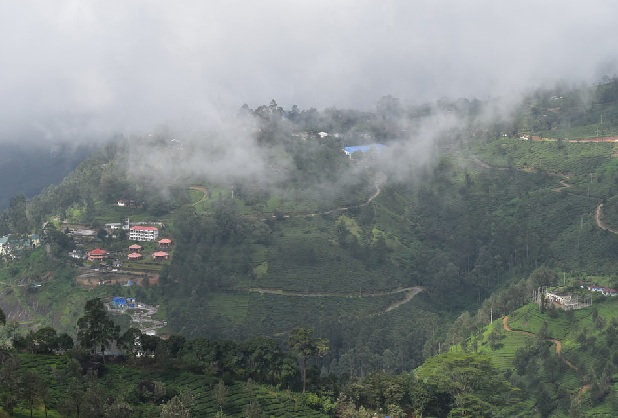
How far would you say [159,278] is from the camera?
57.5 meters

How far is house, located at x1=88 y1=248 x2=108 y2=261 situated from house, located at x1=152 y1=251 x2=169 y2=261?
10.9 ft

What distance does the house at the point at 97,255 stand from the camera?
198 ft

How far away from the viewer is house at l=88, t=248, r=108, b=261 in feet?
198

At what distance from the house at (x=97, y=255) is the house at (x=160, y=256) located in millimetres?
3325

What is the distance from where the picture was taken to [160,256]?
6050cm

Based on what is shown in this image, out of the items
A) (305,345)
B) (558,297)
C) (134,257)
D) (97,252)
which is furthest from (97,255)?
(558,297)

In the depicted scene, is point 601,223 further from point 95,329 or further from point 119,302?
point 95,329

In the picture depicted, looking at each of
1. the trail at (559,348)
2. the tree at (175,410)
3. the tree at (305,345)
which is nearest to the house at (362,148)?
the trail at (559,348)

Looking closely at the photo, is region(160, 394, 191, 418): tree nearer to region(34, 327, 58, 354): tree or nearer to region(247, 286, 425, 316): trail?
region(34, 327, 58, 354): tree

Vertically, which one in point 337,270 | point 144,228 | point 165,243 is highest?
point 144,228

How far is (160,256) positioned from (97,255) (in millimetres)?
4159

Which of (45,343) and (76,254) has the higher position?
(76,254)

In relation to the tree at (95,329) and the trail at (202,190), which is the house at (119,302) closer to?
the trail at (202,190)

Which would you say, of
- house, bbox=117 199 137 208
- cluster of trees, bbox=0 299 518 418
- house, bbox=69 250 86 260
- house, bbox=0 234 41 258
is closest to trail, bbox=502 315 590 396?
cluster of trees, bbox=0 299 518 418
